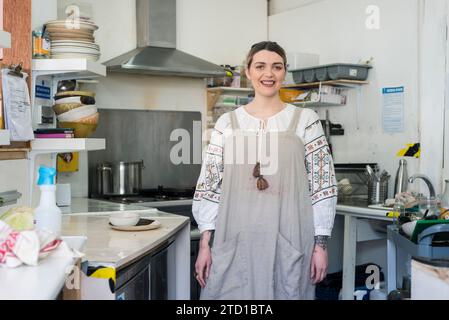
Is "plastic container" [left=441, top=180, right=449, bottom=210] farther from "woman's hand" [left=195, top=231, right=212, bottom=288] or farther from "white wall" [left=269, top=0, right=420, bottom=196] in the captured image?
"woman's hand" [left=195, top=231, right=212, bottom=288]

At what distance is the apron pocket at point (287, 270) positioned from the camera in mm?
2193

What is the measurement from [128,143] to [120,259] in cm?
297

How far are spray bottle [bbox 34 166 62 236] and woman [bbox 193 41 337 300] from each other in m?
0.76

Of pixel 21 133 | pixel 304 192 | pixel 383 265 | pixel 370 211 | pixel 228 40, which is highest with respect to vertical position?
pixel 228 40

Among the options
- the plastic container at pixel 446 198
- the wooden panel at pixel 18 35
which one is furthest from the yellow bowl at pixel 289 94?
the wooden panel at pixel 18 35

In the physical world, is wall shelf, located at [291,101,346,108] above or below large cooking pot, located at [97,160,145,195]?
above

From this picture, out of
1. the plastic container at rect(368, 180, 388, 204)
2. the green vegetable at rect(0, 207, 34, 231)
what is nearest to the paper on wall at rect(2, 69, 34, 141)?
the green vegetable at rect(0, 207, 34, 231)

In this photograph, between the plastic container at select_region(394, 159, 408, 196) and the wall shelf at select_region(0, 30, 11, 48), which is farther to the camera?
the plastic container at select_region(394, 159, 408, 196)

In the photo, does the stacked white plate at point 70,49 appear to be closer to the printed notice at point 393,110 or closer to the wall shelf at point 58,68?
the wall shelf at point 58,68

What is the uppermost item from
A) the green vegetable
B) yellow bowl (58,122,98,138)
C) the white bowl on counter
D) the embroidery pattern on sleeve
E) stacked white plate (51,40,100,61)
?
stacked white plate (51,40,100,61)

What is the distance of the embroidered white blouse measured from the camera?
225 centimetres

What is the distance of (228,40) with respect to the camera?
526 centimetres

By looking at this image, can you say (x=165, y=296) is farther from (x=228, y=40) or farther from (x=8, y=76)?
(x=228, y=40)

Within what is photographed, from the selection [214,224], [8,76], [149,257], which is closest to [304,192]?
[214,224]
